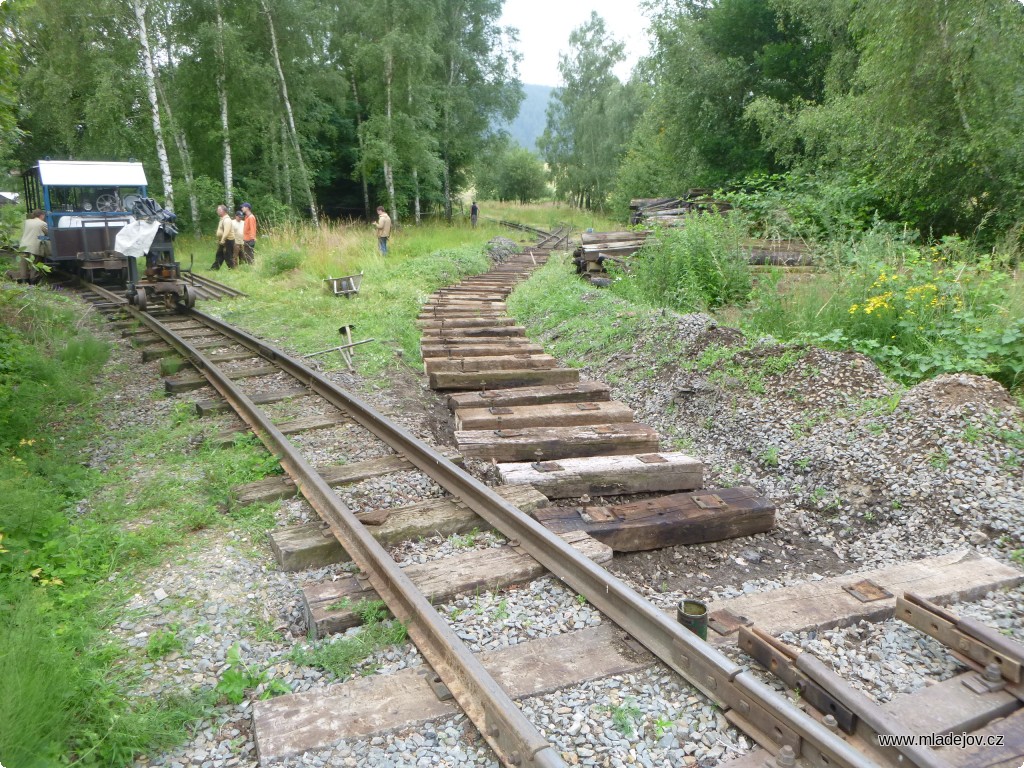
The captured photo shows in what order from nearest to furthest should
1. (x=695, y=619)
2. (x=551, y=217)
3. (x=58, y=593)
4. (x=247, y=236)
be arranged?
(x=695, y=619) < (x=58, y=593) < (x=247, y=236) < (x=551, y=217)

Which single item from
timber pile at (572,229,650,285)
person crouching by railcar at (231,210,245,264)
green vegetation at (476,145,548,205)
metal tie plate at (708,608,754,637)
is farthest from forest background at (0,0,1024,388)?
green vegetation at (476,145,548,205)

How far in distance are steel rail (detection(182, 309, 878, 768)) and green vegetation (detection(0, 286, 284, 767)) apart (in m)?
1.36

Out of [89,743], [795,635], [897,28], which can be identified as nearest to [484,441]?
[795,635]

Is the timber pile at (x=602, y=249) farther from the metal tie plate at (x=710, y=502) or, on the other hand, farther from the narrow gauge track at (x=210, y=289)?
the metal tie plate at (x=710, y=502)

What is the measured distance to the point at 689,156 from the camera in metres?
22.2

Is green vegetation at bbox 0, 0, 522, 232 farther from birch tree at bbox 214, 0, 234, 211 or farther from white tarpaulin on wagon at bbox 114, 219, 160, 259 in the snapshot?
white tarpaulin on wagon at bbox 114, 219, 160, 259

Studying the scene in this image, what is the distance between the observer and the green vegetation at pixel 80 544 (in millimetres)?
2301

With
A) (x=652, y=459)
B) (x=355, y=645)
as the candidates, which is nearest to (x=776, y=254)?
(x=652, y=459)

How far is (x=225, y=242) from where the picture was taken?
1664cm

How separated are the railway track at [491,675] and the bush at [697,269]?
476cm

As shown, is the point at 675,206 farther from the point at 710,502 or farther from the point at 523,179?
the point at 523,179

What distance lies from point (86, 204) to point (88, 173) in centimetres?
66

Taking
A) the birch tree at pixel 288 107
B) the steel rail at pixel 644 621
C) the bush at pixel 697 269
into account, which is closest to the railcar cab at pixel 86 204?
the birch tree at pixel 288 107

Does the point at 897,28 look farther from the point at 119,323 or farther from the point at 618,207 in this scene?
the point at 618,207
